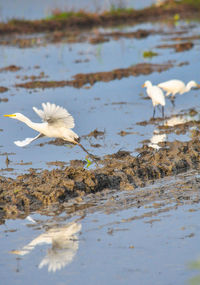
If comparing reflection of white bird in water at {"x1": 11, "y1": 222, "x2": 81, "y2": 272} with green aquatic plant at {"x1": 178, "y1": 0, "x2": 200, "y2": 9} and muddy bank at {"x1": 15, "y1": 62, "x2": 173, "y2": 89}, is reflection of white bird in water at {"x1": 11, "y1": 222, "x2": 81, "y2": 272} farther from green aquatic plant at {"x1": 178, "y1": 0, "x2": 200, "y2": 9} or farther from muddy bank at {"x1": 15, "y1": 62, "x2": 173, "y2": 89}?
green aquatic plant at {"x1": 178, "y1": 0, "x2": 200, "y2": 9}

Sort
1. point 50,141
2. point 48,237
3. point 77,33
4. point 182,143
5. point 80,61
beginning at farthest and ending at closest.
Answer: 1. point 77,33
2. point 80,61
3. point 50,141
4. point 182,143
5. point 48,237

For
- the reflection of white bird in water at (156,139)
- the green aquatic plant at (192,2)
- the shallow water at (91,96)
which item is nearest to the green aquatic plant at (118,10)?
the green aquatic plant at (192,2)

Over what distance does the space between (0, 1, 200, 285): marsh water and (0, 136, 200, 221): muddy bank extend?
0.96 feet

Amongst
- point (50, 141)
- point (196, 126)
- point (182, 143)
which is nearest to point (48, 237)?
point (182, 143)

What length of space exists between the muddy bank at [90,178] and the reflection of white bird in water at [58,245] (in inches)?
34.8

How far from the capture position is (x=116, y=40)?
28516mm

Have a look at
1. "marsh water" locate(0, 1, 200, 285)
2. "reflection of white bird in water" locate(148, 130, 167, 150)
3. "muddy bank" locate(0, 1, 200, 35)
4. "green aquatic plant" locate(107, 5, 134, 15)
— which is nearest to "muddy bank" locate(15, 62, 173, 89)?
"marsh water" locate(0, 1, 200, 285)

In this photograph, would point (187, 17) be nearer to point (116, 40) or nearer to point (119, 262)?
point (116, 40)

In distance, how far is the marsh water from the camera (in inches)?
229

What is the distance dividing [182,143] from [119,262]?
510cm

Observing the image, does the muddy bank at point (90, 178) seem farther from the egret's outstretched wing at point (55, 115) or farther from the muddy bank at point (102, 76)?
the muddy bank at point (102, 76)

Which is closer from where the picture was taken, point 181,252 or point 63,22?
point 181,252

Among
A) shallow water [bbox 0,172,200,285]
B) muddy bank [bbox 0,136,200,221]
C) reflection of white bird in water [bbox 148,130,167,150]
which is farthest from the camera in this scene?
reflection of white bird in water [bbox 148,130,167,150]

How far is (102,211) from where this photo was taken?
7.40m
